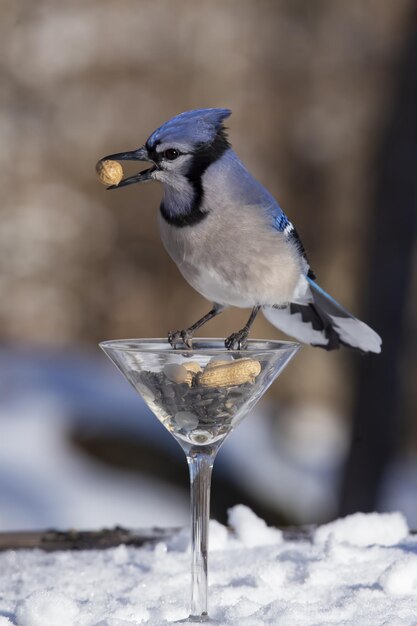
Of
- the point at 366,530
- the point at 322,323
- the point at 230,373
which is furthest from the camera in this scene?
the point at 322,323

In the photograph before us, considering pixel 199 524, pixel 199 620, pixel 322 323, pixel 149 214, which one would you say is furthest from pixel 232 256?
pixel 149 214

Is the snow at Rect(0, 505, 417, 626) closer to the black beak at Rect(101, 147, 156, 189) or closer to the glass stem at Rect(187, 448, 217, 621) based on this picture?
the glass stem at Rect(187, 448, 217, 621)

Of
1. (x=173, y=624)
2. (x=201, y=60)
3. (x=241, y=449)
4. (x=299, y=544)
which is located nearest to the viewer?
(x=173, y=624)

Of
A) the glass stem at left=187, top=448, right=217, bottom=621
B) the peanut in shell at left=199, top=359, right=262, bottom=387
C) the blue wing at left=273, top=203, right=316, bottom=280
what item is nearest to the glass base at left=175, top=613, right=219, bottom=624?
the glass stem at left=187, top=448, right=217, bottom=621

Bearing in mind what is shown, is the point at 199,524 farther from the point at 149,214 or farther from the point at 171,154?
the point at 149,214

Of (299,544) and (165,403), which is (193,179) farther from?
(299,544)

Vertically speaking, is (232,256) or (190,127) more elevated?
(190,127)

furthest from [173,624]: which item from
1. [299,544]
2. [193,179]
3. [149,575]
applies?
[193,179]

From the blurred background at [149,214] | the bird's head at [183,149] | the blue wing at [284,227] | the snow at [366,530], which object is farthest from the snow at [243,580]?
the blurred background at [149,214]
